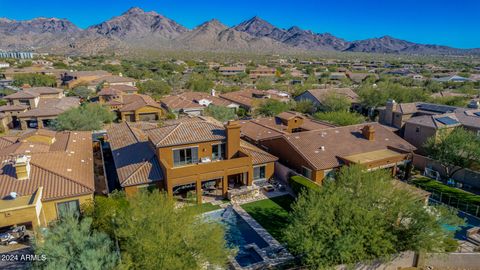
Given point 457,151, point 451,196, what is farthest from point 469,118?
point 451,196

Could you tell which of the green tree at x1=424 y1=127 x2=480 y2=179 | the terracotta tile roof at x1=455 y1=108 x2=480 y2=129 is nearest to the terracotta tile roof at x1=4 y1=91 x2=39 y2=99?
the green tree at x1=424 y1=127 x2=480 y2=179

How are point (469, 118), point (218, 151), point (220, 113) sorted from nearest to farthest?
point (218, 151) < point (469, 118) < point (220, 113)

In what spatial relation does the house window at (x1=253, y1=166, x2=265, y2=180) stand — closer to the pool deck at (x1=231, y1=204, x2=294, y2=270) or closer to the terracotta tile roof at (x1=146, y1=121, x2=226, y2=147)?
the terracotta tile roof at (x1=146, y1=121, x2=226, y2=147)

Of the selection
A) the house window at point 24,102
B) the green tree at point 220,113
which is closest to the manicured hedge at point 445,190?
the green tree at point 220,113

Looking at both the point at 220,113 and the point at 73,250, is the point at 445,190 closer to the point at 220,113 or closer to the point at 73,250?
the point at 220,113

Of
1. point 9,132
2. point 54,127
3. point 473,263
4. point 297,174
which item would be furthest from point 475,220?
point 9,132

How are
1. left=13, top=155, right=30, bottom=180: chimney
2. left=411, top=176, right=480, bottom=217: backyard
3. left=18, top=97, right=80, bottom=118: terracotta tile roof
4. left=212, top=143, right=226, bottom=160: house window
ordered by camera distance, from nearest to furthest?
left=13, top=155, right=30, bottom=180: chimney < left=411, top=176, right=480, bottom=217: backyard < left=212, top=143, right=226, bottom=160: house window < left=18, top=97, right=80, bottom=118: terracotta tile roof
